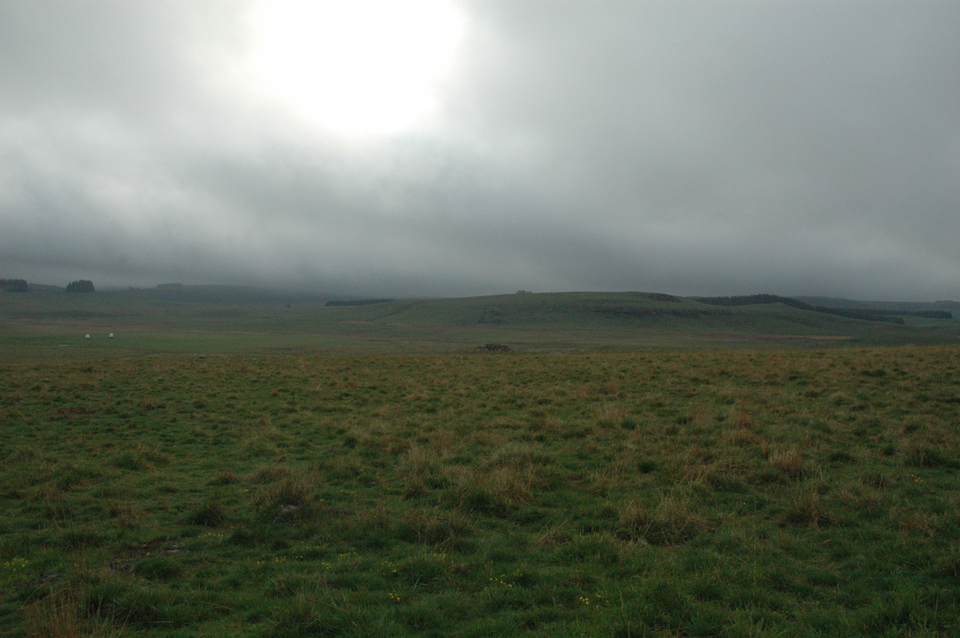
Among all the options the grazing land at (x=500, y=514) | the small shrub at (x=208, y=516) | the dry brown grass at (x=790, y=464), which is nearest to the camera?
the grazing land at (x=500, y=514)

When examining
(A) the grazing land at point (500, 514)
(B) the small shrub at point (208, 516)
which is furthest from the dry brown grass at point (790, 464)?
(B) the small shrub at point (208, 516)

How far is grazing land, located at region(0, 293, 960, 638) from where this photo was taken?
4.62m

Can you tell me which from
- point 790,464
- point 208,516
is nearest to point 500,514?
point 208,516

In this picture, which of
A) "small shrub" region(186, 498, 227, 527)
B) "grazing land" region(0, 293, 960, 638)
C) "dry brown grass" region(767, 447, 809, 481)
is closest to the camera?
"grazing land" region(0, 293, 960, 638)

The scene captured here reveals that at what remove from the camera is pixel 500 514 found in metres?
7.29

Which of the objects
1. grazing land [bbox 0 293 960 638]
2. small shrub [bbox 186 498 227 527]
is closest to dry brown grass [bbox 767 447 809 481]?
grazing land [bbox 0 293 960 638]

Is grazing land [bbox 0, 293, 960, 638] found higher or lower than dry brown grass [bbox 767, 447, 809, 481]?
lower

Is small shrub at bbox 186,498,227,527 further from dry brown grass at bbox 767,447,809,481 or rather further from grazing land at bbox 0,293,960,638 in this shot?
dry brown grass at bbox 767,447,809,481

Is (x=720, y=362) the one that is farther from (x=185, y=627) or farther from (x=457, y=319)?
(x=457, y=319)

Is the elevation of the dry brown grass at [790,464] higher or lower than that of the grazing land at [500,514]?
higher

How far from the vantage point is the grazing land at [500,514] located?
4.62 metres

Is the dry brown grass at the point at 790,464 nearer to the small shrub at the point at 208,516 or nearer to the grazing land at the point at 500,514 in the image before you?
the grazing land at the point at 500,514

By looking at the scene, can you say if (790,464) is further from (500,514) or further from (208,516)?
(208,516)

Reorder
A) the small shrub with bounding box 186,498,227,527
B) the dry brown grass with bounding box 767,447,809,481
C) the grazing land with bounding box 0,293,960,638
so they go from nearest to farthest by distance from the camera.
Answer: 1. the grazing land with bounding box 0,293,960,638
2. the small shrub with bounding box 186,498,227,527
3. the dry brown grass with bounding box 767,447,809,481
